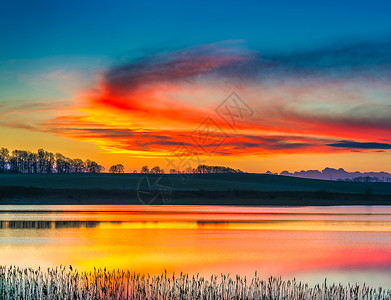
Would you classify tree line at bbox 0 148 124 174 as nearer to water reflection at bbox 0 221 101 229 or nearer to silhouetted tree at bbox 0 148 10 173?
silhouetted tree at bbox 0 148 10 173

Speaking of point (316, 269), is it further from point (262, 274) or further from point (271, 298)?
point (271, 298)

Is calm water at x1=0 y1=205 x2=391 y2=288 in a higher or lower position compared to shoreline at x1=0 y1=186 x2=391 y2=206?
lower

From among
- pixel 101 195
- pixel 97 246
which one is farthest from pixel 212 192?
pixel 97 246

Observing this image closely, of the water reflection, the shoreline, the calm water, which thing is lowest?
the calm water

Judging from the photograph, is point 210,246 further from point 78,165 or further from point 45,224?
point 78,165

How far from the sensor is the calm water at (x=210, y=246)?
2178 cm

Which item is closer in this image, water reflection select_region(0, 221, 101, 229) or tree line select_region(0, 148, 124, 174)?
water reflection select_region(0, 221, 101, 229)

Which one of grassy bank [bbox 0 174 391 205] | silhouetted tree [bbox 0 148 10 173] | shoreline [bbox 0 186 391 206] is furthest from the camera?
silhouetted tree [bbox 0 148 10 173]

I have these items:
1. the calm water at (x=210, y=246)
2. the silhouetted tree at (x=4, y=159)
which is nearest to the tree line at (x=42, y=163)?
the silhouetted tree at (x=4, y=159)

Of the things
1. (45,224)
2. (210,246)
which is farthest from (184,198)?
(210,246)

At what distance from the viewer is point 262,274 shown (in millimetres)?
20391

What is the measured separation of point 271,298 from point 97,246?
15354 mm

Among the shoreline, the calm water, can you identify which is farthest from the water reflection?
the shoreline

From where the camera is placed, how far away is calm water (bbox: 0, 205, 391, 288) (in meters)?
21.8
